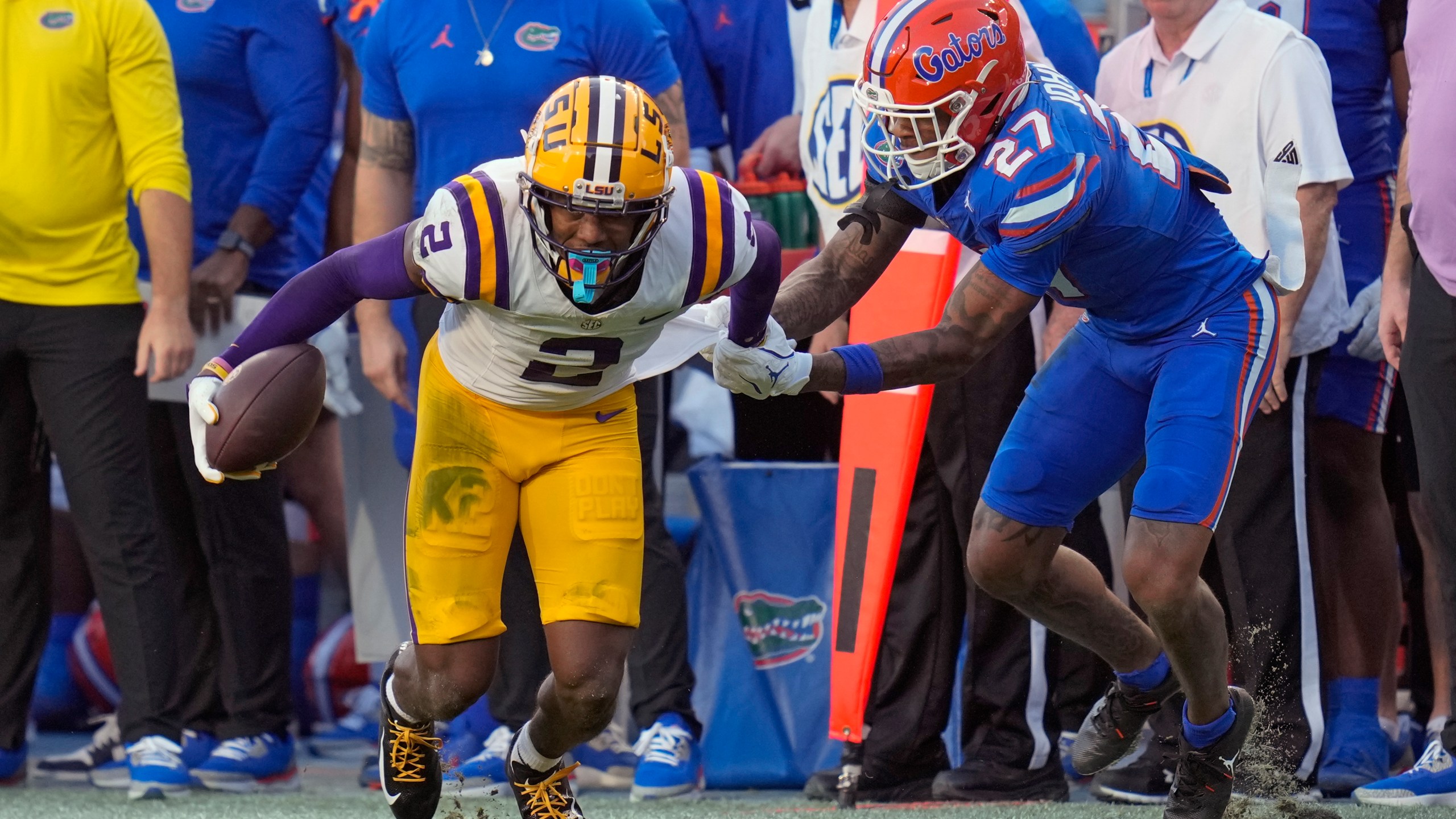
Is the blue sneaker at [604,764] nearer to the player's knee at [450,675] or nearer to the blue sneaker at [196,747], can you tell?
the blue sneaker at [196,747]

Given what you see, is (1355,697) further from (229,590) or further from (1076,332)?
(229,590)

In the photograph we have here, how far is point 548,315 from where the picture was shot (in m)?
3.31

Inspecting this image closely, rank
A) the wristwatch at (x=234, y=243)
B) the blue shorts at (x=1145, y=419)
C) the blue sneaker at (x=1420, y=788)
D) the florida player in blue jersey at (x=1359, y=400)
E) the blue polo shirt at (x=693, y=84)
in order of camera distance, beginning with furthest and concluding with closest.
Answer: the blue polo shirt at (x=693, y=84) < the wristwatch at (x=234, y=243) < the florida player in blue jersey at (x=1359, y=400) < the blue sneaker at (x=1420, y=788) < the blue shorts at (x=1145, y=419)

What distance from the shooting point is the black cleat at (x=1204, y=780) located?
3500mm

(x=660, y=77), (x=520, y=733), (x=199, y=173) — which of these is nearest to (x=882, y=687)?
(x=520, y=733)

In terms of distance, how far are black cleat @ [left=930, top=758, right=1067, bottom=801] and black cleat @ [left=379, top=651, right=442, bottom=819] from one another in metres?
1.33

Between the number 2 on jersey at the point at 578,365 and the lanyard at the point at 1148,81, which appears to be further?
the lanyard at the point at 1148,81

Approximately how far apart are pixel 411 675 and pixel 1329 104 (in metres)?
2.67

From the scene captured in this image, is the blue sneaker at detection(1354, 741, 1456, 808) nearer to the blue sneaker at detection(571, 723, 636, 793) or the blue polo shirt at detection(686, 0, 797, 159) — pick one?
the blue sneaker at detection(571, 723, 636, 793)

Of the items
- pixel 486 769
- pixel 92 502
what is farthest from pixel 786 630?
pixel 92 502

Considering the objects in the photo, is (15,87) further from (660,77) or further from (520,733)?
(520,733)

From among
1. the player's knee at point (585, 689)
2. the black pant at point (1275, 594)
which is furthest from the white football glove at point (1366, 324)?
the player's knee at point (585, 689)

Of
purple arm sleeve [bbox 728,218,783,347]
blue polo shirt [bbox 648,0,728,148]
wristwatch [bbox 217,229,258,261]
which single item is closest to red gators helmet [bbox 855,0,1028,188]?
purple arm sleeve [bbox 728,218,783,347]

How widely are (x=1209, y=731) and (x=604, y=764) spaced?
1.88 m
